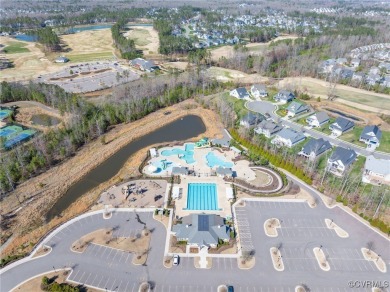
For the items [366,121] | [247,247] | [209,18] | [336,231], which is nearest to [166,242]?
[247,247]

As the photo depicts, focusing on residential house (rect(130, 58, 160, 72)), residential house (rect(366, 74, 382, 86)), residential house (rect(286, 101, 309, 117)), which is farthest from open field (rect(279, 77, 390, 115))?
residential house (rect(130, 58, 160, 72))

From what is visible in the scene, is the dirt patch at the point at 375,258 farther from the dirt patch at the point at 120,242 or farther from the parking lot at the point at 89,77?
the parking lot at the point at 89,77

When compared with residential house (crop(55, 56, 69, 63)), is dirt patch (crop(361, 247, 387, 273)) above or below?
below

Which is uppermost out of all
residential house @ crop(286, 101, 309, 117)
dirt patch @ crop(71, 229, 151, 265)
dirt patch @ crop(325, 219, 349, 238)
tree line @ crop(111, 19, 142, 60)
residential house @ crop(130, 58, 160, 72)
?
tree line @ crop(111, 19, 142, 60)

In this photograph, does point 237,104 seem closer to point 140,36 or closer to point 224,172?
point 224,172

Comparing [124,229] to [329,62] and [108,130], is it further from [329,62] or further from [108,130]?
[329,62]

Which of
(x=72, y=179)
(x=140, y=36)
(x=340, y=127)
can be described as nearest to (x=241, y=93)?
(x=340, y=127)

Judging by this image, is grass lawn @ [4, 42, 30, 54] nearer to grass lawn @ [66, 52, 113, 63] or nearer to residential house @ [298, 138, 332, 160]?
grass lawn @ [66, 52, 113, 63]

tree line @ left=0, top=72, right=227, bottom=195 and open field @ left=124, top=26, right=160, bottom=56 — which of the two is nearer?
tree line @ left=0, top=72, right=227, bottom=195
